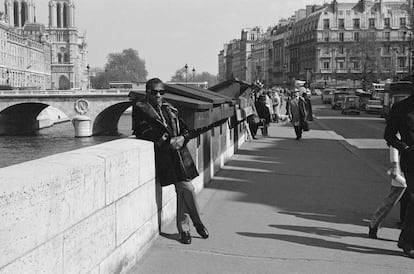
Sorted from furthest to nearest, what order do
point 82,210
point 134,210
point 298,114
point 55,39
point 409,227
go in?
point 55,39 → point 298,114 → point 409,227 → point 134,210 → point 82,210

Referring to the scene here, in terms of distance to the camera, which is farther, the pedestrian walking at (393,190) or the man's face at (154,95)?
the pedestrian walking at (393,190)

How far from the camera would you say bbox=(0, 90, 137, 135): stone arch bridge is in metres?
76.1

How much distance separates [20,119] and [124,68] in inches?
3812

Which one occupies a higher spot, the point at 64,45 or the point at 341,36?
the point at 64,45

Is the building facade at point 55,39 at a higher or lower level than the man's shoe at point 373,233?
higher

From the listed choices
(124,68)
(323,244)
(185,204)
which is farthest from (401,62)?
(185,204)

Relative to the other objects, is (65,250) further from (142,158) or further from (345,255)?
(345,255)

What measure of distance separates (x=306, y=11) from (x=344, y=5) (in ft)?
62.8

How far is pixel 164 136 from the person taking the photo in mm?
5672

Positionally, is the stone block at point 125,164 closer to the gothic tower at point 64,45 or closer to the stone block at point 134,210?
the stone block at point 134,210

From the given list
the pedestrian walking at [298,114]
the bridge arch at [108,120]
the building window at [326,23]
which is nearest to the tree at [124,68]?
the building window at [326,23]

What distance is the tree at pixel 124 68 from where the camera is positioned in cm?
17538

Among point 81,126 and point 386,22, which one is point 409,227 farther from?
point 386,22

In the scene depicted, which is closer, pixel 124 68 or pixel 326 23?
pixel 326 23
